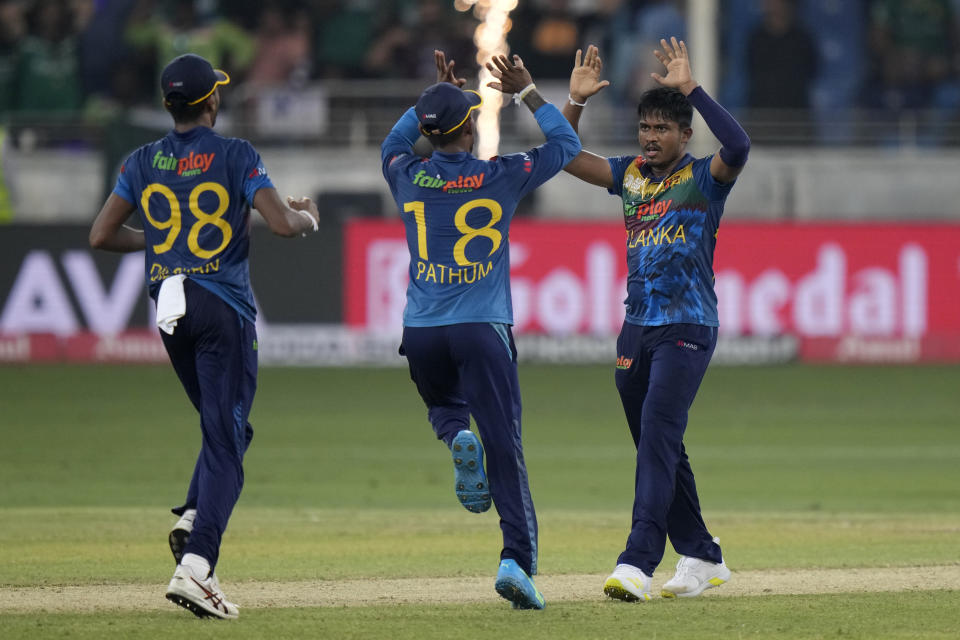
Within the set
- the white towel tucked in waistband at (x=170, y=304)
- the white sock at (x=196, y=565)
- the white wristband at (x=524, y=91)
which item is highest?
the white wristband at (x=524, y=91)

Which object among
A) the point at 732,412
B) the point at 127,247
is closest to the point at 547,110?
the point at 127,247

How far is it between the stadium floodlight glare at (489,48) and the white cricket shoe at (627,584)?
14.8 meters

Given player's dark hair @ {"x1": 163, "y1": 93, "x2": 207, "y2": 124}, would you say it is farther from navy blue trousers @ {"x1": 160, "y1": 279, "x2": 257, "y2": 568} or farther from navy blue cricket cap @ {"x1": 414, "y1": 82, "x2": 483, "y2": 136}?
navy blue cricket cap @ {"x1": 414, "y1": 82, "x2": 483, "y2": 136}

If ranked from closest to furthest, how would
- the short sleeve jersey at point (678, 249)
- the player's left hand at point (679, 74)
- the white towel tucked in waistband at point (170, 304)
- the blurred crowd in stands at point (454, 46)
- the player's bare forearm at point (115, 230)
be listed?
the white towel tucked in waistband at point (170, 304), the player's bare forearm at point (115, 230), the player's left hand at point (679, 74), the short sleeve jersey at point (678, 249), the blurred crowd in stands at point (454, 46)

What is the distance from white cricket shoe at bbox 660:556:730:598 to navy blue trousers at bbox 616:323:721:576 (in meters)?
0.34

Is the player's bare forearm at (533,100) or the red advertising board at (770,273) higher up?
the player's bare forearm at (533,100)

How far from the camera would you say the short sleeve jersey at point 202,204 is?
23.0 feet

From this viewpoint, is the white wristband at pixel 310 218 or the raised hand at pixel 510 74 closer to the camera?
the white wristband at pixel 310 218

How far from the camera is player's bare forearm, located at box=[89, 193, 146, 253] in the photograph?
7.18 metres

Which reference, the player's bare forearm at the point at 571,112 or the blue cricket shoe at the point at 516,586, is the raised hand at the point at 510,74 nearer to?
the player's bare forearm at the point at 571,112

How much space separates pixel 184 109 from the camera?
708cm

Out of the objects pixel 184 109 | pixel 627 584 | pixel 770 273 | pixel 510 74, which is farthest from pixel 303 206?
pixel 770 273

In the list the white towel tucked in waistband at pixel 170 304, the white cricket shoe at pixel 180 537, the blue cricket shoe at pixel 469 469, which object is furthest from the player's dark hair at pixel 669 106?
the white cricket shoe at pixel 180 537

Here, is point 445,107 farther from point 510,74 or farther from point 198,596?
point 198,596
